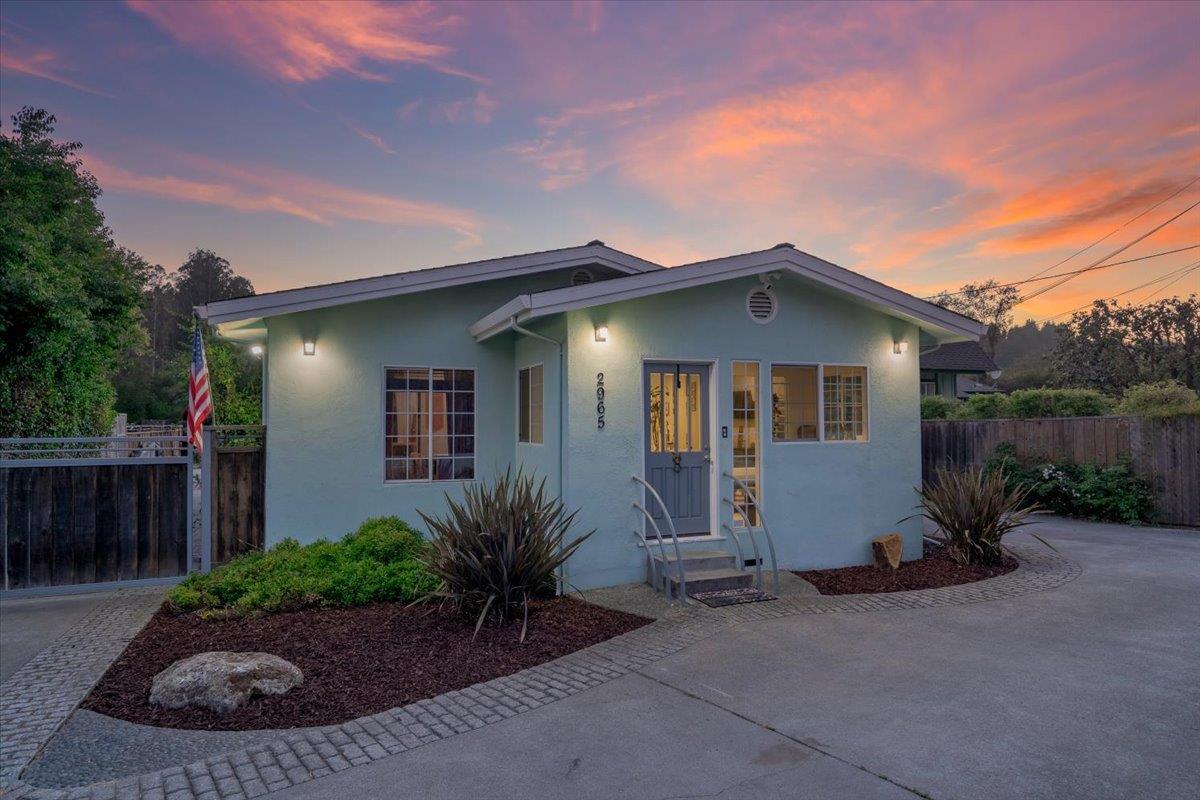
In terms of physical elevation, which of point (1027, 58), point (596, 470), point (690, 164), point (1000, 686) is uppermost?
point (1027, 58)

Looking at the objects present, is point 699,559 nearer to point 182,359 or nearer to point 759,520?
point 759,520

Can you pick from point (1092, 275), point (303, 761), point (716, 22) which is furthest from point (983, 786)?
point (1092, 275)

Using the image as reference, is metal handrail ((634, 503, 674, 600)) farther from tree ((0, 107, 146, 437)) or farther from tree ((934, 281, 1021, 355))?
tree ((934, 281, 1021, 355))

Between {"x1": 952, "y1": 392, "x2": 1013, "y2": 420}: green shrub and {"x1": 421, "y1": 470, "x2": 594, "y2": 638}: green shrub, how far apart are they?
42.8 feet

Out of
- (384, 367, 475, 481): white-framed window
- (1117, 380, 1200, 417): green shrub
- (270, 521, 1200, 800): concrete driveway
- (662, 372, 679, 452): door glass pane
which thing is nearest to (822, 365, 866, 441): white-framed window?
(662, 372, 679, 452): door glass pane

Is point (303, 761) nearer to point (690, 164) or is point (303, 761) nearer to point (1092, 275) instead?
point (690, 164)

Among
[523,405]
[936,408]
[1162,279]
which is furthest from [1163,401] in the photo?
[1162,279]

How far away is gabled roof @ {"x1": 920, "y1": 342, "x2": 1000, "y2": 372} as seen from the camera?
25.2m

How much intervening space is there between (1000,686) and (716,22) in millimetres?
8393

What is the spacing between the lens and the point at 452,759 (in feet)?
11.3

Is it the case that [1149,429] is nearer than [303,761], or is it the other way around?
[303,761]

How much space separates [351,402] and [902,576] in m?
6.76

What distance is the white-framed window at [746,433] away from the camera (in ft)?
25.6

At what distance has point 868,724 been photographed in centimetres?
382
